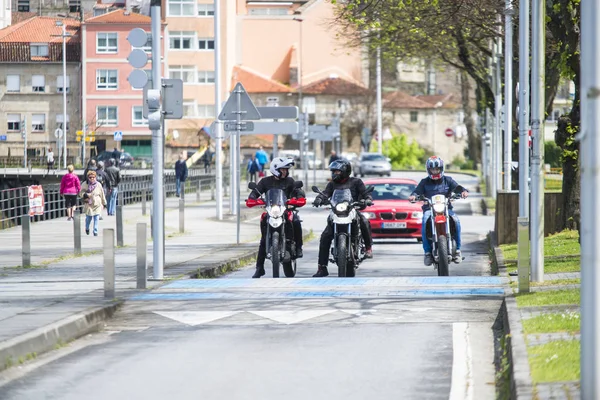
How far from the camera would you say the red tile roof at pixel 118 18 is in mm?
99856

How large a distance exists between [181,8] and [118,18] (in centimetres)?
825

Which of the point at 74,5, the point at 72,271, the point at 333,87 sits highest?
the point at 74,5

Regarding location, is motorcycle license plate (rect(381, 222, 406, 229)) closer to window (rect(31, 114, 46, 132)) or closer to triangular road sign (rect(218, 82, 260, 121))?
triangular road sign (rect(218, 82, 260, 121))

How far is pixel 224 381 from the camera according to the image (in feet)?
30.5

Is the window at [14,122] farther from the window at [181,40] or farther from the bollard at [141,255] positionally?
the bollard at [141,255]

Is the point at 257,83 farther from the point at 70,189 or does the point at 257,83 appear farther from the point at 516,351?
the point at 516,351

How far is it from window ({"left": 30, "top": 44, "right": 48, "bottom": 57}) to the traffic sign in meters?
71.6

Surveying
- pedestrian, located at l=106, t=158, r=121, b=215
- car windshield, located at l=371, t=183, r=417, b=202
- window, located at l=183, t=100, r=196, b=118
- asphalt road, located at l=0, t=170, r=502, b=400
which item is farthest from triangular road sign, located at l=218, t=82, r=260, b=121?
window, located at l=183, t=100, r=196, b=118

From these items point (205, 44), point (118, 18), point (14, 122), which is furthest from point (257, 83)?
Answer: point (14, 122)

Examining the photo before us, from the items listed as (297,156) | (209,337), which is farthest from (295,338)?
(297,156)

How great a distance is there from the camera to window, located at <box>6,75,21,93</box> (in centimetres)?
9894

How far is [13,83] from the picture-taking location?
3927 inches

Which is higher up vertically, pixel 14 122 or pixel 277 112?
pixel 14 122

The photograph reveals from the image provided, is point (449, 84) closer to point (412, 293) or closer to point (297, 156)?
point (297, 156)
